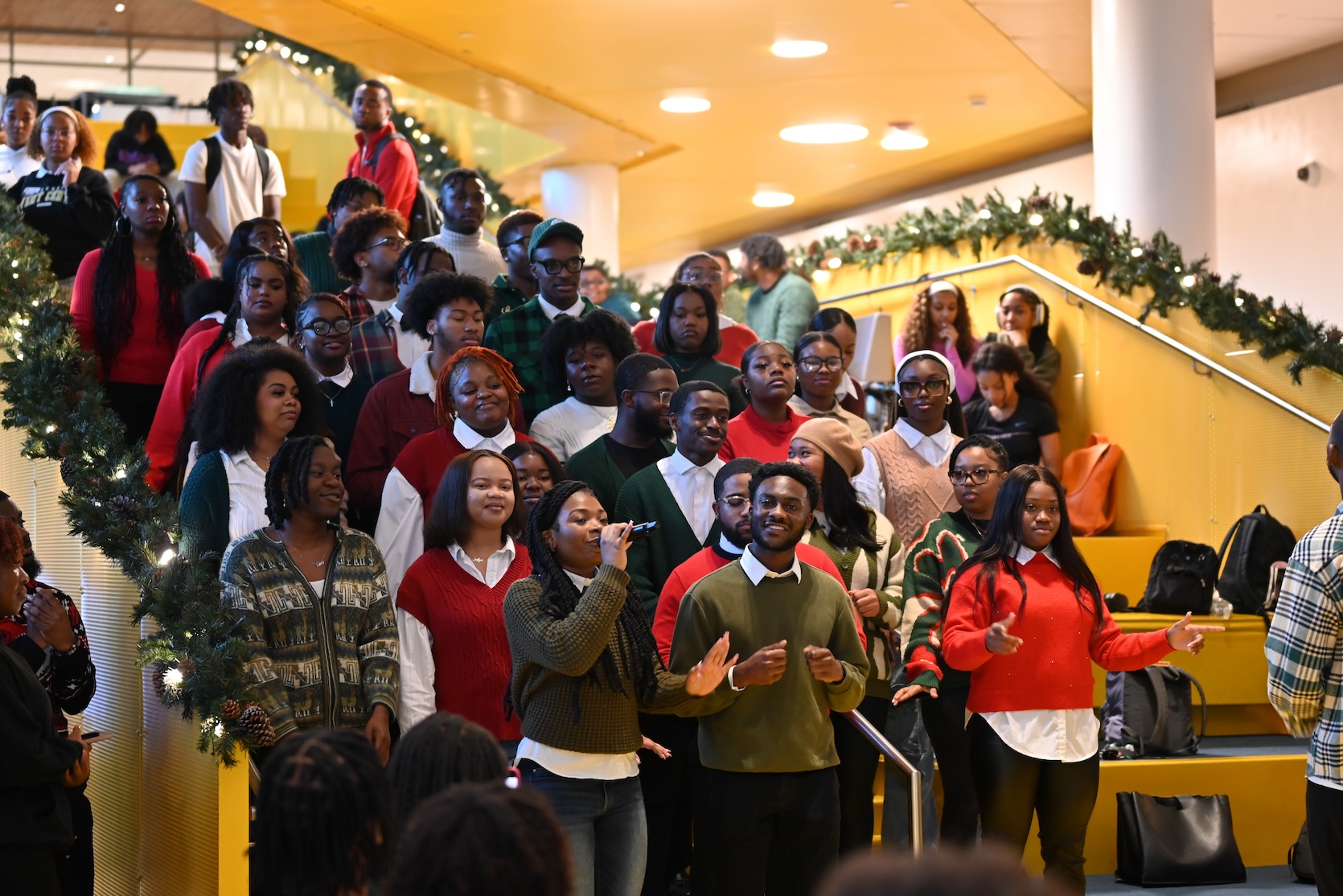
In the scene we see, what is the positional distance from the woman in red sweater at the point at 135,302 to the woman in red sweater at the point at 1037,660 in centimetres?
358

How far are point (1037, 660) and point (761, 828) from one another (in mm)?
1113

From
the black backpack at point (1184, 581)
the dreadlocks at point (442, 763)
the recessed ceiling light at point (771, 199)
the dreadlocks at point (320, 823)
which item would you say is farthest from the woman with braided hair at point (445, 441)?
the recessed ceiling light at point (771, 199)

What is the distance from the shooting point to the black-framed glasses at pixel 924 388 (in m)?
5.95

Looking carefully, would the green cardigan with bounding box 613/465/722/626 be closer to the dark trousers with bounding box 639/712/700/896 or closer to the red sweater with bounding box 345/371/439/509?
the dark trousers with bounding box 639/712/700/896

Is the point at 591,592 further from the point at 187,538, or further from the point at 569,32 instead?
the point at 569,32

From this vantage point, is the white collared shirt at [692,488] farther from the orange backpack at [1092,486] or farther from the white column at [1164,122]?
the white column at [1164,122]

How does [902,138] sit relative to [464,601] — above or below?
above

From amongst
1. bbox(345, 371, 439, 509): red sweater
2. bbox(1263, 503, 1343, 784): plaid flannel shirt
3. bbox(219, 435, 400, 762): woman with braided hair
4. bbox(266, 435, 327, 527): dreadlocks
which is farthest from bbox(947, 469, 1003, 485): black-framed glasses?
bbox(266, 435, 327, 527): dreadlocks

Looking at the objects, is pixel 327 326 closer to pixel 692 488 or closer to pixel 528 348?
pixel 528 348

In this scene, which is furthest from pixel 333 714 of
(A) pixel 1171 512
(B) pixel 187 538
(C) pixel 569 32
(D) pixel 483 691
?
(C) pixel 569 32

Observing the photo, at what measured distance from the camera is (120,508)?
4.90m

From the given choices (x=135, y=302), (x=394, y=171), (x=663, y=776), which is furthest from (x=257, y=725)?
(x=394, y=171)

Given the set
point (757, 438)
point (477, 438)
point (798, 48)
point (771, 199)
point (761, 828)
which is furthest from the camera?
point (771, 199)

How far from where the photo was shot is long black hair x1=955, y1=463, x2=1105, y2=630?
4.91 m
